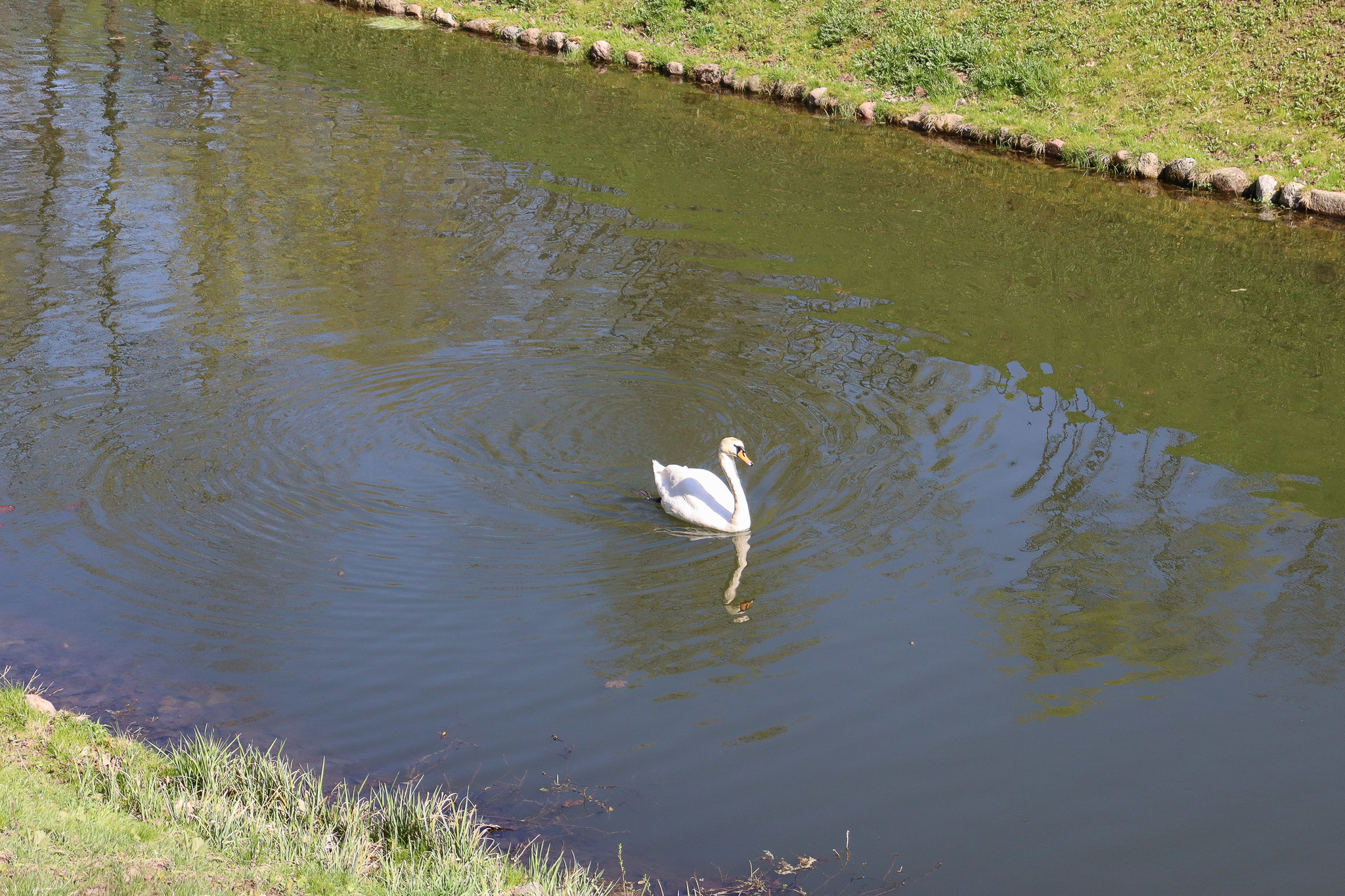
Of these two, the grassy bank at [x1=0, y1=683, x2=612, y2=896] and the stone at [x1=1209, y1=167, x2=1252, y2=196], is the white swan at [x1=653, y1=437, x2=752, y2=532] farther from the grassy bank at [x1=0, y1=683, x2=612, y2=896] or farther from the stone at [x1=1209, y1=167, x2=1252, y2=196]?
the stone at [x1=1209, y1=167, x2=1252, y2=196]

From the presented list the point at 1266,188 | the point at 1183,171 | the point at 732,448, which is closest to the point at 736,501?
the point at 732,448

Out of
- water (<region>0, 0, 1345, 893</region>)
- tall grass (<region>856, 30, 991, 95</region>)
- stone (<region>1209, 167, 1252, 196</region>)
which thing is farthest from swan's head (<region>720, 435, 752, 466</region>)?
tall grass (<region>856, 30, 991, 95</region>)

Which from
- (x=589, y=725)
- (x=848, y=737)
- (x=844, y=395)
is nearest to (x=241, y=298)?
(x=844, y=395)

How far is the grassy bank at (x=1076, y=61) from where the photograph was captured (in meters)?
22.4

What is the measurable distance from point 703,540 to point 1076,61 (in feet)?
67.1

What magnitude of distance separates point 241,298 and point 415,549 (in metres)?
6.01

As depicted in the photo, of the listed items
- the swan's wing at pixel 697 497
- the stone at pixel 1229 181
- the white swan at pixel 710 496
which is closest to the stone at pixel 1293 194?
the stone at pixel 1229 181

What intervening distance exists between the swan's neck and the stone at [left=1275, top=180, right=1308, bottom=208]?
15638 millimetres

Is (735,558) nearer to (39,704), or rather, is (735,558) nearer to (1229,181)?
(39,704)

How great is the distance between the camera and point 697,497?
31.0 feet

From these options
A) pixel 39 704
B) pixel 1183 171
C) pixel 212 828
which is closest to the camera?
pixel 212 828

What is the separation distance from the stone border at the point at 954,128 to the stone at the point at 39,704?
20.8 metres

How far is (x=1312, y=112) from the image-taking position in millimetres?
22172

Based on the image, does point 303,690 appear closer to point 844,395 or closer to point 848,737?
point 848,737
